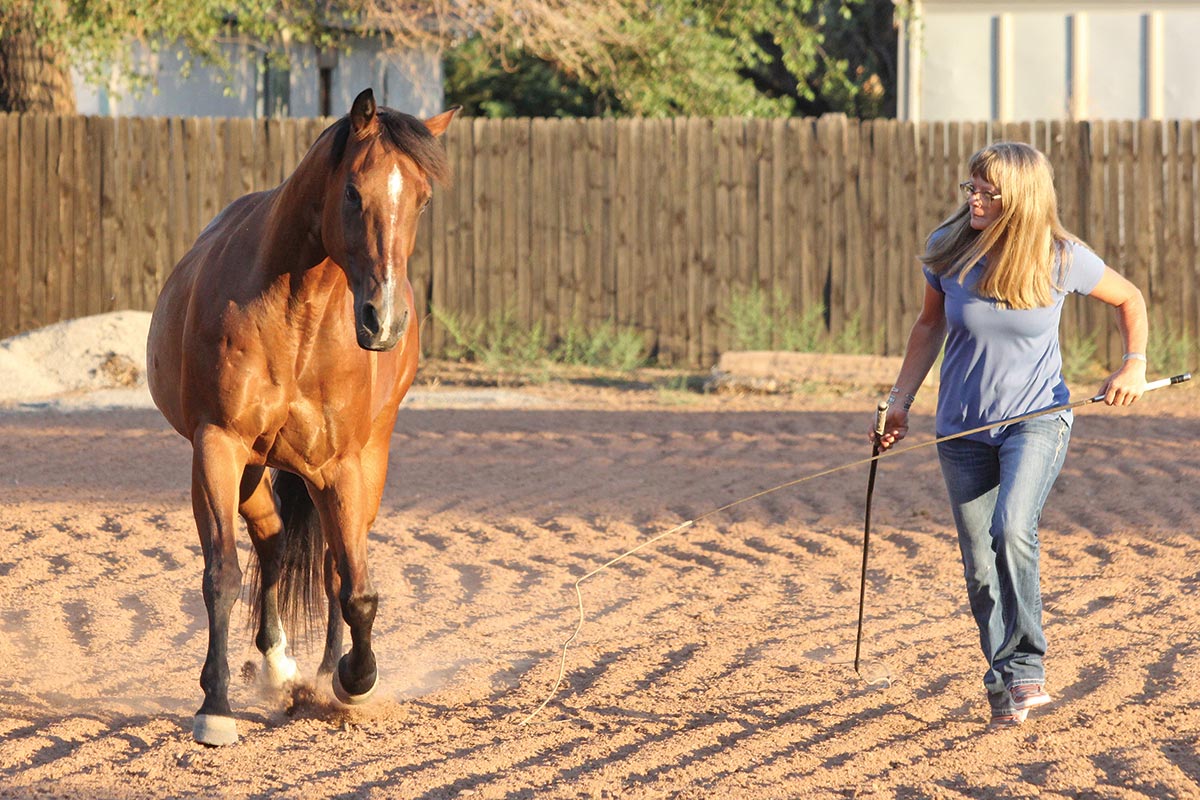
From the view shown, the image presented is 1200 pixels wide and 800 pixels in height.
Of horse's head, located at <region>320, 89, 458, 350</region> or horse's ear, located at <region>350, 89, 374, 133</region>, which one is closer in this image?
horse's head, located at <region>320, 89, 458, 350</region>

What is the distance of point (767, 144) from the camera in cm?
1443

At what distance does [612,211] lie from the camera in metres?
14.6

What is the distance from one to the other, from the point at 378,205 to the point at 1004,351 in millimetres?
2044

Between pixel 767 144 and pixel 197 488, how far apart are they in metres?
10.5

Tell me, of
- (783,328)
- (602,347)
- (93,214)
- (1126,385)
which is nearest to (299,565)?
(1126,385)

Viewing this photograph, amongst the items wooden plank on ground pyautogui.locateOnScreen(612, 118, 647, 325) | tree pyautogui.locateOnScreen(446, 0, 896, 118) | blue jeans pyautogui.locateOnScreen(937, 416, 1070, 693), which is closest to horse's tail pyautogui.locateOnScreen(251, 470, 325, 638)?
blue jeans pyautogui.locateOnScreen(937, 416, 1070, 693)

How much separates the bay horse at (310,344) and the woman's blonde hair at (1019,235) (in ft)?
5.71

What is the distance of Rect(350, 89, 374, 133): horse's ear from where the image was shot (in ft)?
14.2

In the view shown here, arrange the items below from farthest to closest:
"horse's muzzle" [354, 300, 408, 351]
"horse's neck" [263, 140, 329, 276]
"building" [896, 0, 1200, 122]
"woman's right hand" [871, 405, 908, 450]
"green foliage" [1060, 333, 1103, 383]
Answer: "building" [896, 0, 1200, 122] → "green foliage" [1060, 333, 1103, 383] → "woman's right hand" [871, 405, 908, 450] → "horse's neck" [263, 140, 329, 276] → "horse's muzzle" [354, 300, 408, 351]

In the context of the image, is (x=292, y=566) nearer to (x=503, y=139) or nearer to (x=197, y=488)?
(x=197, y=488)

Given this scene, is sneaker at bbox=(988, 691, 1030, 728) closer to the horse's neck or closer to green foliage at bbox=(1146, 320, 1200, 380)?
the horse's neck

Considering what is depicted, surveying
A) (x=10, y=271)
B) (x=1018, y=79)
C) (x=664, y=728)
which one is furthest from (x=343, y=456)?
(x=1018, y=79)

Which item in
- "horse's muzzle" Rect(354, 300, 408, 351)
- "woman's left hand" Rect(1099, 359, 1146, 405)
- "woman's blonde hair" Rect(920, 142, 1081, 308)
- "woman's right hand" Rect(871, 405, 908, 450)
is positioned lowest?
"woman's right hand" Rect(871, 405, 908, 450)

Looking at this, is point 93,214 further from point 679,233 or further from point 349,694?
point 349,694
